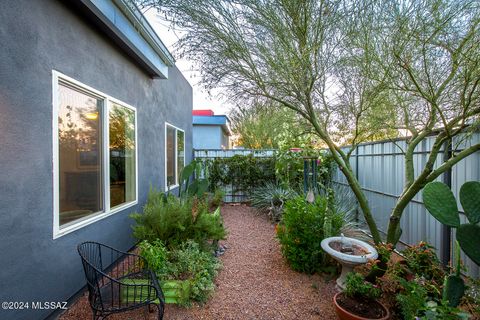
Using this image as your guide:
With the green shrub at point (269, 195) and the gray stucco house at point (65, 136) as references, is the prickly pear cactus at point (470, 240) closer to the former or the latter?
the gray stucco house at point (65, 136)

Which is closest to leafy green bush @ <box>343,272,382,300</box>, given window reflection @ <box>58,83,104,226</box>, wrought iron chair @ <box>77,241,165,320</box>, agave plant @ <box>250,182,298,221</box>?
wrought iron chair @ <box>77,241,165,320</box>

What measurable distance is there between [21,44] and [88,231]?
199 centimetres

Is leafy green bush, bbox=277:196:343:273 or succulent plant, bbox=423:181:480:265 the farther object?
leafy green bush, bbox=277:196:343:273

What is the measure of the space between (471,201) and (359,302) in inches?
53.7

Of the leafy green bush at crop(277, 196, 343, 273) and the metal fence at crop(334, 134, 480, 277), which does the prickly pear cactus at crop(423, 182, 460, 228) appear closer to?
the metal fence at crop(334, 134, 480, 277)

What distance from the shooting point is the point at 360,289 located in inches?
93.9

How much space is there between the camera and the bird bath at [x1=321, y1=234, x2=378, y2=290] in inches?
106

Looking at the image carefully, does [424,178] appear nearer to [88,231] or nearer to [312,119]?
[312,119]

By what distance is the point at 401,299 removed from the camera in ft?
6.64

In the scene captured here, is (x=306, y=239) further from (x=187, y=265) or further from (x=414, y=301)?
(x=187, y=265)

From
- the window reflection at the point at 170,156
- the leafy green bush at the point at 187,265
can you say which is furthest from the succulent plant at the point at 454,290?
the window reflection at the point at 170,156

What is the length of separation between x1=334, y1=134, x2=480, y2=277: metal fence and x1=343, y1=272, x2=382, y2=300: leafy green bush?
133 cm

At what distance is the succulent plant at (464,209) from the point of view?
1879mm

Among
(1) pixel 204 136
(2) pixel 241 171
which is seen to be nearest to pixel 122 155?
(2) pixel 241 171
